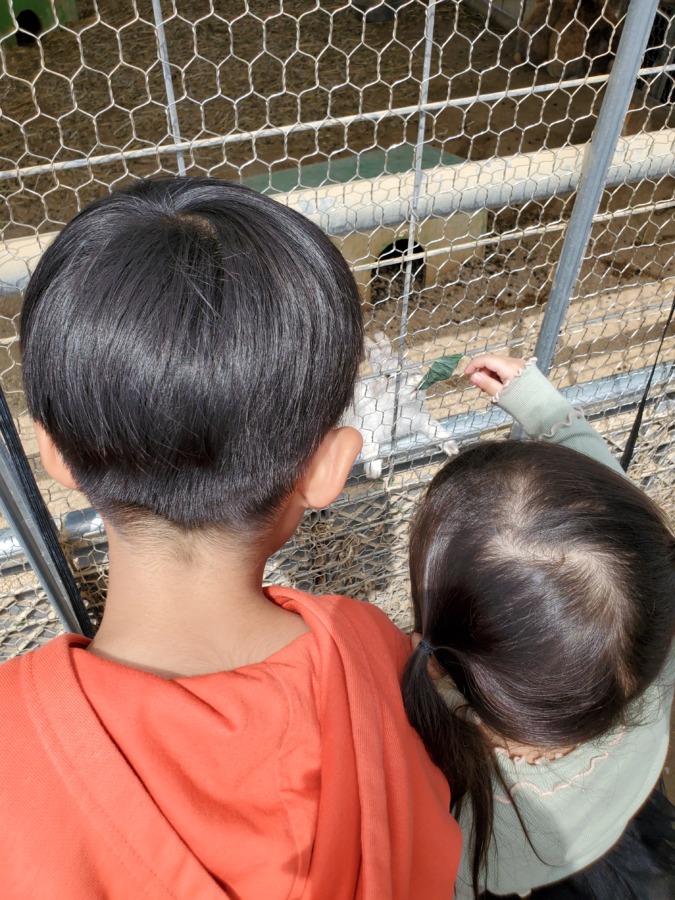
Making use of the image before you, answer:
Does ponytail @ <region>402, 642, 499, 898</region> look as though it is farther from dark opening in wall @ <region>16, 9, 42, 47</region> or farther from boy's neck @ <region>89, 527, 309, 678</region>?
dark opening in wall @ <region>16, 9, 42, 47</region>

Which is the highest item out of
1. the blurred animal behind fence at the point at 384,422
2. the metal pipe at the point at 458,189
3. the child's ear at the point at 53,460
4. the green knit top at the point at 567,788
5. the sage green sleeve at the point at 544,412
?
the metal pipe at the point at 458,189

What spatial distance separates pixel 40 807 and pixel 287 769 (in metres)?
0.15

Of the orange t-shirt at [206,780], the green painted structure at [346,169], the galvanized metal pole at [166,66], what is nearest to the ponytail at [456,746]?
the orange t-shirt at [206,780]

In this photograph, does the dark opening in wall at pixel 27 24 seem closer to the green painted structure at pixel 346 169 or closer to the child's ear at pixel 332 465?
the green painted structure at pixel 346 169

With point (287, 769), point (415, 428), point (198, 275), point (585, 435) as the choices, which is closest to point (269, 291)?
point (198, 275)

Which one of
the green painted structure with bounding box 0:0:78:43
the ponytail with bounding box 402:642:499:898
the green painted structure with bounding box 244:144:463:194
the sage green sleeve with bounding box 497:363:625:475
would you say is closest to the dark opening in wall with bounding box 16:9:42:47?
the green painted structure with bounding box 0:0:78:43

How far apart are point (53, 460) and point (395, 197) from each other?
52 centimetres

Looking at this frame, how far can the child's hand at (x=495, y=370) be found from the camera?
0.96 m

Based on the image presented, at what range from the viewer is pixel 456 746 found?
2.23 ft

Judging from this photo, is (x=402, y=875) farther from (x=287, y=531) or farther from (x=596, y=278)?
(x=596, y=278)

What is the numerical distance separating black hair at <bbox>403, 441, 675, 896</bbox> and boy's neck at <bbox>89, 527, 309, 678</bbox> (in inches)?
8.2

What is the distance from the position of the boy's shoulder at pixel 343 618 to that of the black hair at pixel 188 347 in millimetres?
94

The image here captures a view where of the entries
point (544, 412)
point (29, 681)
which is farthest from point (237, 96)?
point (29, 681)

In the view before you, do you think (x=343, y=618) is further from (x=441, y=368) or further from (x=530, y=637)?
(x=441, y=368)
